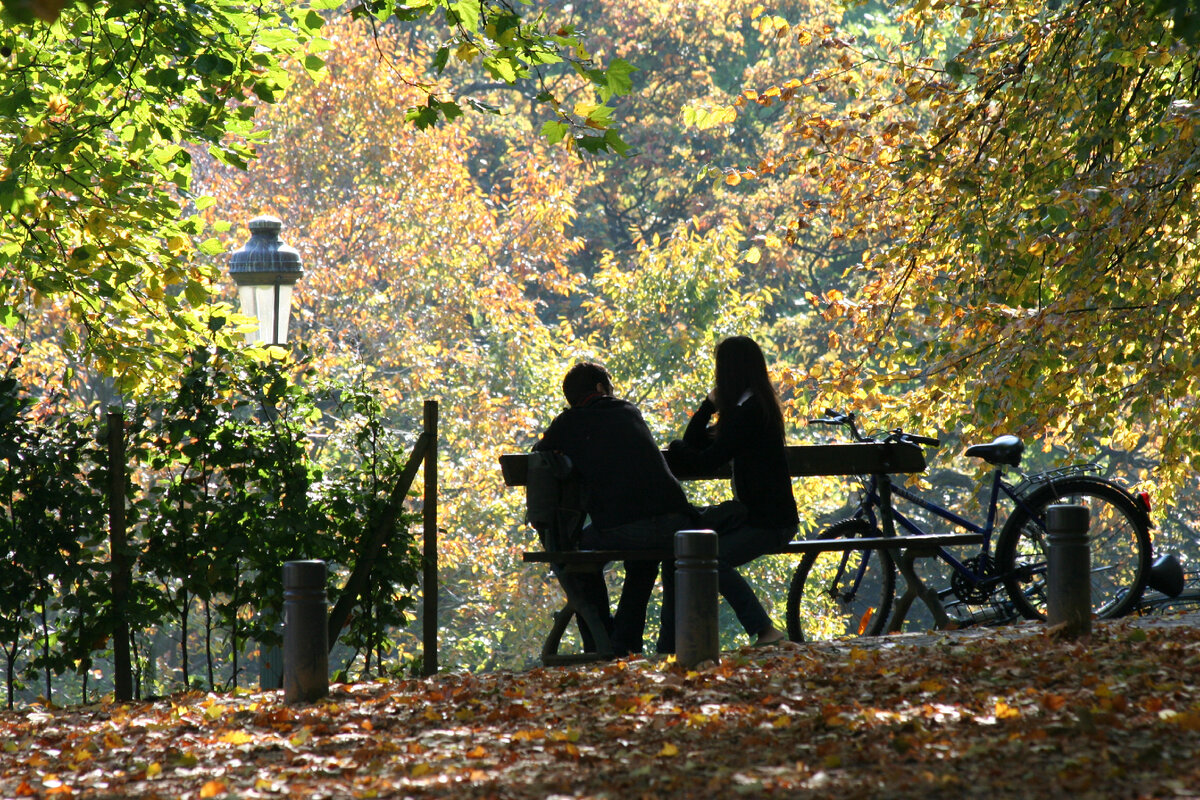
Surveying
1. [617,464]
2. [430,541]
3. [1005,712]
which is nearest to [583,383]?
[617,464]

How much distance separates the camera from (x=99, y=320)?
885cm

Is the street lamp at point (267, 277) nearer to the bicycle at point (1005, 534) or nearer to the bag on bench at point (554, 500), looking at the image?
the bag on bench at point (554, 500)

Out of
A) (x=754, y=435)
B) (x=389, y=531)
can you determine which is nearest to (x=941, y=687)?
(x=754, y=435)

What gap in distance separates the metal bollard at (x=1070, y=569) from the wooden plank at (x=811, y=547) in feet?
1.97

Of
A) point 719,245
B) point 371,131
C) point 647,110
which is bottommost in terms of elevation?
point 719,245

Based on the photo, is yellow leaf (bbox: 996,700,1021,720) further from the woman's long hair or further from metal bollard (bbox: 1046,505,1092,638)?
the woman's long hair

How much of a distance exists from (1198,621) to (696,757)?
12.1 feet

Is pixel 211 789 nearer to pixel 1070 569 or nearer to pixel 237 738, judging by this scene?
pixel 237 738

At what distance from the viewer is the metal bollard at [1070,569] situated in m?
6.37

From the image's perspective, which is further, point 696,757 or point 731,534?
point 731,534

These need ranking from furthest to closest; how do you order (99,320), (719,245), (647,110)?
(647,110) < (719,245) < (99,320)

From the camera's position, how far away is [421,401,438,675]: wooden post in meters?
7.14

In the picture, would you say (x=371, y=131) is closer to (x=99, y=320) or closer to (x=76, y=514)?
(x=99, y=320)

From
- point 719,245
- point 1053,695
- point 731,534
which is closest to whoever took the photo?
point 1053,695
